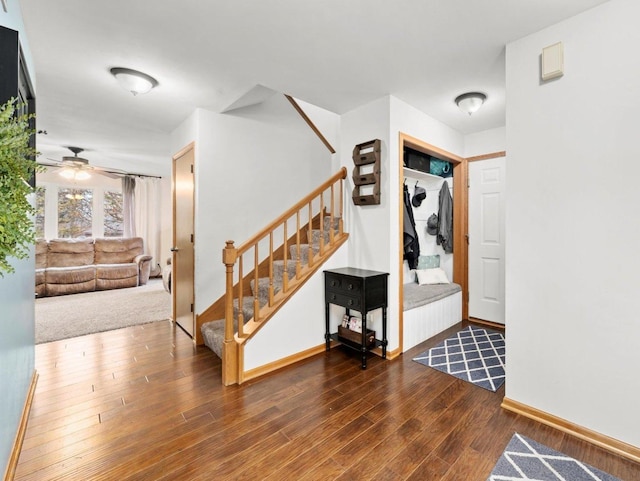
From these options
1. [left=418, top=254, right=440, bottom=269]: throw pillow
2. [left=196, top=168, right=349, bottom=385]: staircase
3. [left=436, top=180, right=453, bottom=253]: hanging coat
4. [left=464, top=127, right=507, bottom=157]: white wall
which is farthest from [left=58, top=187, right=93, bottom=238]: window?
[left=464, top=127, right=507, bottom=157]: white wall

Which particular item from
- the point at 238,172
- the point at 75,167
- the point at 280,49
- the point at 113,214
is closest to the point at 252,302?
the point at 238,172

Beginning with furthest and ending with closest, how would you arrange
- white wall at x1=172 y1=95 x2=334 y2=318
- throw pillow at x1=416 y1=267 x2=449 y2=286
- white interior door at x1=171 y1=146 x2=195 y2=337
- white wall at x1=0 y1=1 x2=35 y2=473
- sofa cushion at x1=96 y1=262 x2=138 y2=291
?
sofa cushion at x1=96 y1=262 x2=138 y2=291
throw pillow at x1=416 y1=267 x2=449 y2=286
white interior door at x1=171 y1=146 x2=195 y2=337
white wall at x1=172 y1=95 x2=334 y2=318
white wall at x1=0 y1=1 x2=35 y2=473

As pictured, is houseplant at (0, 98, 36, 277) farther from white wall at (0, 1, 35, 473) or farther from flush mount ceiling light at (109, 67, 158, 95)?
flush mount ceiling light at (109, 67, 158, 95)

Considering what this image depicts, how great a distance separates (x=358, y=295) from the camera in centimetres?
259

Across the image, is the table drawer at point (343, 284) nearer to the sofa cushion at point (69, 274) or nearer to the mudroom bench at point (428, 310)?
the mudroom bench at point (428, 310)

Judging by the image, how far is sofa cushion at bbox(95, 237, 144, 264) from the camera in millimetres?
6299

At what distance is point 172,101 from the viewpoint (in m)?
3.00

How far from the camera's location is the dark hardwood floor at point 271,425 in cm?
151

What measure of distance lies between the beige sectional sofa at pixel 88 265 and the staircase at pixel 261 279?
3.98 m

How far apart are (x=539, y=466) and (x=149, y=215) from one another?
780 centimetres

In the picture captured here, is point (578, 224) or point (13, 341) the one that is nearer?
point (13, 341)

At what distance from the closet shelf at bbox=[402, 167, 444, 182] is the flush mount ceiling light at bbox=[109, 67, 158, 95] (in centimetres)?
261

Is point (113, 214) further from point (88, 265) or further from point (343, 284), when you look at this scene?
point (343, 284)

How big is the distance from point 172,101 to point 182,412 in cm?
275
